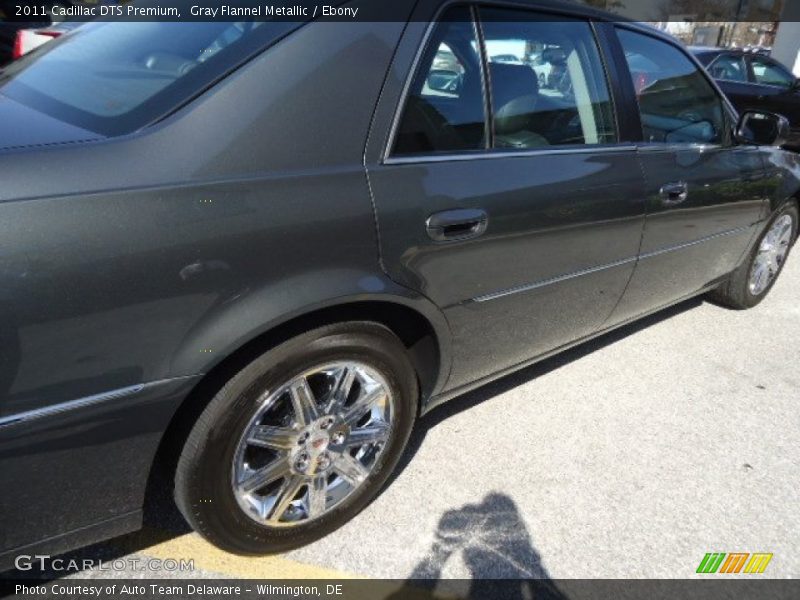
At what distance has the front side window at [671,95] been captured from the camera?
277 cm

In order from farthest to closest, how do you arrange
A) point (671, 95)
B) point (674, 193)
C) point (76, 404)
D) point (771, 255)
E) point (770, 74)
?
point (770, 74)
point (771, 255)
point (671, 95)
point (674, 193)
point (76, 404)

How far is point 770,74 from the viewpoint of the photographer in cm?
966

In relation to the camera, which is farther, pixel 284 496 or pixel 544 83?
pixel 544 83

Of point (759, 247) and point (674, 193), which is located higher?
point (674, 193)

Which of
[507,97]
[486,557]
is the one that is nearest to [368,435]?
[486,557]

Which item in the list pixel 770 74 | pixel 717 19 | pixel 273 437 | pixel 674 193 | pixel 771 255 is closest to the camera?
pixel 273 437

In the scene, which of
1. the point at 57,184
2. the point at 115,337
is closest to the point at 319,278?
the point at 115,337

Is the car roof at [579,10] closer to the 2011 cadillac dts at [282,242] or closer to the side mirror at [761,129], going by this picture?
the 2011 cadillac dts at [282,242]

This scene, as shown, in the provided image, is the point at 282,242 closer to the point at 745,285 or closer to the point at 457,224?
the point at 457,224

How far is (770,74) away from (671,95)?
8465 mm

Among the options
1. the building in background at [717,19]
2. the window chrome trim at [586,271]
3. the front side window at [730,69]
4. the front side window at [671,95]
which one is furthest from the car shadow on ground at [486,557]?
the building in background at [717,19]

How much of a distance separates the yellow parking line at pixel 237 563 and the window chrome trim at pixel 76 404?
760 mm

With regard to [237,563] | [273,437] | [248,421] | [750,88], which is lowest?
[237,563]

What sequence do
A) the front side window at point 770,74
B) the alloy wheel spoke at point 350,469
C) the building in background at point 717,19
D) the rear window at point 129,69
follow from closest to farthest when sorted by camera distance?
the rear window at point 129,69 < the alloy wheel spoke at point 350,469 < the front side window at point 770,74 < the building in background at point 717,19
